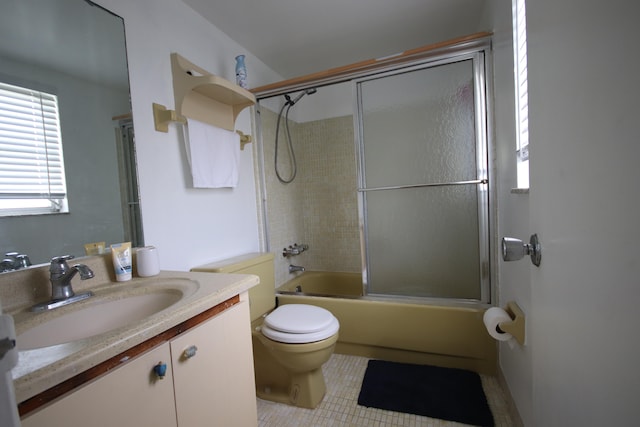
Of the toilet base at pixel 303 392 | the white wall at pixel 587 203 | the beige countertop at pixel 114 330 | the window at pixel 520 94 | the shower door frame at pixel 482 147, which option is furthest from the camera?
the shower door frame at pixel 482 147

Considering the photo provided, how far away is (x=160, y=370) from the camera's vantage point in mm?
670

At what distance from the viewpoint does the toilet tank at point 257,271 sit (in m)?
1.56

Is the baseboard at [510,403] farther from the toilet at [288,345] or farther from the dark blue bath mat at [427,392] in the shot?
the toilet at [288,345]

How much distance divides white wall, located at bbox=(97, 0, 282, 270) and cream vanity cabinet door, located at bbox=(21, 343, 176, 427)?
0.79 m

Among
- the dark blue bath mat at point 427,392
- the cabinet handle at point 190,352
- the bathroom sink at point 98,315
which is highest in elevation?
the bathroom sink at point 98,315

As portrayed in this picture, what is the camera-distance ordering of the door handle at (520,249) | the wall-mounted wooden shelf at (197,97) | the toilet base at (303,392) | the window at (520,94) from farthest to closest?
the toilet base at (303,392) → the wall-mounted wooden shelf at (197,97) → the window at (520,94) → the door handle at (520,249)

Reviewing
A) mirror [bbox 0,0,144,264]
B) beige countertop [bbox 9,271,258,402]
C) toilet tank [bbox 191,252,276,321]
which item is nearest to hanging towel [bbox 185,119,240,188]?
mirror [bbox 0,0,144,264]

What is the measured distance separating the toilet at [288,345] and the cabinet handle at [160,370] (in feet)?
2.42

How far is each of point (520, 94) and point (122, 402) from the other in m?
1.64

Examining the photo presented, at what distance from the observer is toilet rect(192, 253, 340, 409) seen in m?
1.35

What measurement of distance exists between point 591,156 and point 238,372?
3.56 feet

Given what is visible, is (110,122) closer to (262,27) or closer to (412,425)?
(262,27)

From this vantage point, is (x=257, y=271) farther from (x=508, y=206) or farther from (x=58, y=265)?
(x=508, y=206)

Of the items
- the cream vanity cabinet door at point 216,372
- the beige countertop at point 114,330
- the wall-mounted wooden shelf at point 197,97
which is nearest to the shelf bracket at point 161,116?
the wall-mounted wooden shelf at point 197,97
